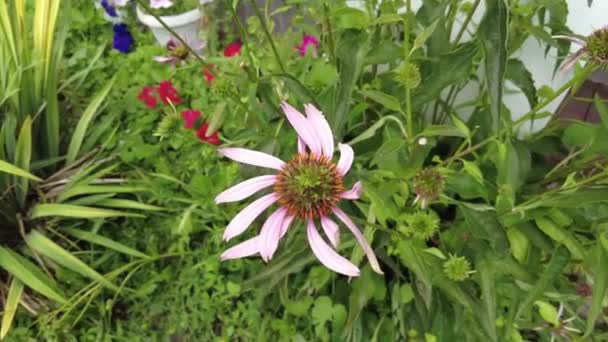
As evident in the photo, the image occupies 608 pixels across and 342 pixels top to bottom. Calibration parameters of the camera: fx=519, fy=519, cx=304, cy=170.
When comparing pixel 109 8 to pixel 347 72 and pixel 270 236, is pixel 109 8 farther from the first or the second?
pixel 270 236

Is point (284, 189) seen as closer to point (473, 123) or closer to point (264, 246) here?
point (264, 246)

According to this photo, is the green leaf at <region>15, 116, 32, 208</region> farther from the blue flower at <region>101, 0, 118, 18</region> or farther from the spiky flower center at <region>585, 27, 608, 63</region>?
the spiky flower center at <region>585, 27, 608, 63</region>

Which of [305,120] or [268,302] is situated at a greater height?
[305,120]

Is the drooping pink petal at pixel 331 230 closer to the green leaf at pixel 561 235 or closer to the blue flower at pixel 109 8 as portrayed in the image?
the green leaf at pixel 561 235

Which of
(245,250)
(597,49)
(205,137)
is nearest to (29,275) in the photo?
(205,137)

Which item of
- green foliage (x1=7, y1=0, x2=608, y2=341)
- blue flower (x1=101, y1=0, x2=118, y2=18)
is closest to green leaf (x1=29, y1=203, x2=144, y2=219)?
green foliage (x1=7, y1=0, x2=608, y2=341)

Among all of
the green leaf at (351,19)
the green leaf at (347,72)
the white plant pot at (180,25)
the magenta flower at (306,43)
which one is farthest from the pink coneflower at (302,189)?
the white plant pot at (180,25)

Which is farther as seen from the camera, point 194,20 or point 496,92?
point 194,20

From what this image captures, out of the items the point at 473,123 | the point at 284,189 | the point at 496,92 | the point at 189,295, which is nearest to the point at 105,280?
the point at 189,295
